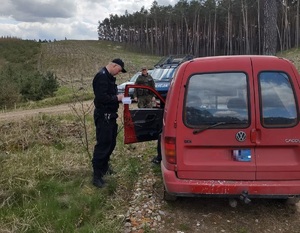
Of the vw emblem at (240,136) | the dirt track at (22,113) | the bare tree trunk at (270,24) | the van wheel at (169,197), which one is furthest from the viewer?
the bare tree trunk at (270,24)

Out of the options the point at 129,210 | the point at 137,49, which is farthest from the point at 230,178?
the point at 137,49

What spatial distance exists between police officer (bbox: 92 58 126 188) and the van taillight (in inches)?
49.2

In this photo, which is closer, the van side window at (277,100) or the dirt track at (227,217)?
the van side window at (277,100)

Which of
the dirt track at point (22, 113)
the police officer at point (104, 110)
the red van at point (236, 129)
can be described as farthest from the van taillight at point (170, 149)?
the dirt track at point (22, 113)

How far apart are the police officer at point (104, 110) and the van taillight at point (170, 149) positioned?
125 centimetres

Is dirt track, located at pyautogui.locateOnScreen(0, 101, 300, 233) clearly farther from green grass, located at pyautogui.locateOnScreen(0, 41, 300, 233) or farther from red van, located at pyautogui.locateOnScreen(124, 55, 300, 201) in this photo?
red van, located at pyautogui.locateOnScreen(124, 55, 300, 201)

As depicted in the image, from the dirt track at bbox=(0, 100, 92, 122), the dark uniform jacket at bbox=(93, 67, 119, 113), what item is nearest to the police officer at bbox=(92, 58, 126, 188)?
the dark uniform jacket at bbox=(93, 67, 119, 113)

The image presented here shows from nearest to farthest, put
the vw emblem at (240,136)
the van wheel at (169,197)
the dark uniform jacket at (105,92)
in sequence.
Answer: the vw emblem at (240,136)
the van wheel at (169,197)
the dark uniform jacket at (105,92)

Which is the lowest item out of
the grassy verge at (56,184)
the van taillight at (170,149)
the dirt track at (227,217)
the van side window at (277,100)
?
the dirt track at (227,217)

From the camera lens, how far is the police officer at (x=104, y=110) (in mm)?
4695

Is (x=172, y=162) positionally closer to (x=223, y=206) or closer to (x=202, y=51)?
(x=223, y=206)

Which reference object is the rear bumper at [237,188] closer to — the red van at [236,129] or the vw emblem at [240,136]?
the red van at [236,129]

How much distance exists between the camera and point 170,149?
12.5 feet

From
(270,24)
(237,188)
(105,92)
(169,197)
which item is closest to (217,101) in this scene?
(237,188)
